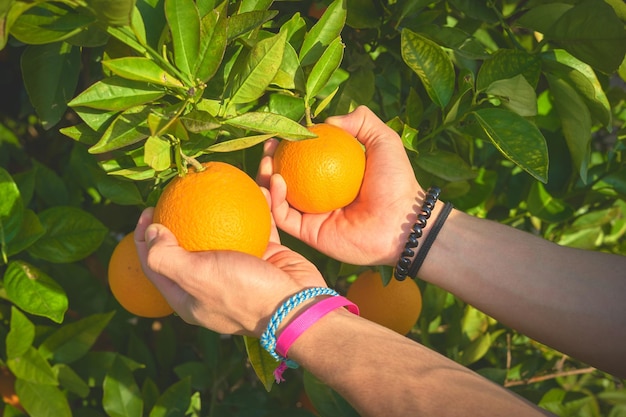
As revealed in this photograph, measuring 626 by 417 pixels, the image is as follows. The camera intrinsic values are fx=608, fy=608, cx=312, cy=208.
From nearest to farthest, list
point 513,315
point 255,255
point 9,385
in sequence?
point 255,255, point 513,315, point 9,385

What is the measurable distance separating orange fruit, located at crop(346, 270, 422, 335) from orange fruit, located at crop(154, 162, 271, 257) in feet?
1.57

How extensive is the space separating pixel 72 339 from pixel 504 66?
1.14 m

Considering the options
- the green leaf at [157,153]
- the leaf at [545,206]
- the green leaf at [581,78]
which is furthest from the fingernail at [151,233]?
the leaf at [545,206]

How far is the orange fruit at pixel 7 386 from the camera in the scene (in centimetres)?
150

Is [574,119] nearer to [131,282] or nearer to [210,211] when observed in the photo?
[210,211]

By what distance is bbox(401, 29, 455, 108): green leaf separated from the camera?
1.18 meters

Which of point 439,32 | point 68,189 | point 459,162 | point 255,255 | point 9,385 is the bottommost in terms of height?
point 9,385

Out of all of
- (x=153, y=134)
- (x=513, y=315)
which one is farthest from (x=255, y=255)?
(x=513, y=315)

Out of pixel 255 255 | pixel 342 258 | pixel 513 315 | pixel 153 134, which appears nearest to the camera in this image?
pixel 153 134

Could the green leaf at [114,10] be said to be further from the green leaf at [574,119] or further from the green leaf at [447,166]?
the green leaf at [574,119]

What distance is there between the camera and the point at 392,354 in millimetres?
1012

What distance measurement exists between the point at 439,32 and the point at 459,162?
282 millimetres

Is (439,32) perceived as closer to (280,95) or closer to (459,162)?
(459,162)

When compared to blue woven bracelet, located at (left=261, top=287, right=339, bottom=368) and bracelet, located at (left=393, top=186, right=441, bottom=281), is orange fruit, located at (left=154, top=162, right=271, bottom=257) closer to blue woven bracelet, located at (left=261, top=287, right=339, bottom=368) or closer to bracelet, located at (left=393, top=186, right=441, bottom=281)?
blue woven bracelet, located at (left=261, top=287, right=339, bottom=368)
